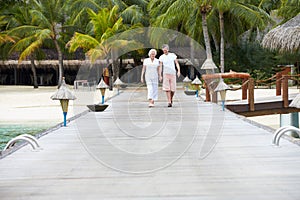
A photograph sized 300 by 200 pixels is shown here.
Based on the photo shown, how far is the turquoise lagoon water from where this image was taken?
36.6 feet

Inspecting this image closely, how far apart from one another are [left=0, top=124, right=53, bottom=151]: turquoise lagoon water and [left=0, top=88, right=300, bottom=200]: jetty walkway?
5574mm

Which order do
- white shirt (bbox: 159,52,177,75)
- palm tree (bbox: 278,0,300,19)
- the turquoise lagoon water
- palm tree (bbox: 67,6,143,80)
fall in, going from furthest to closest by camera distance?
palm tree (bbox: 67,6,143,80) → palm tree (bbox: 278,0,300,19) → the turquoise lagoon water → white shirt (bbox: 159,52,177,75)

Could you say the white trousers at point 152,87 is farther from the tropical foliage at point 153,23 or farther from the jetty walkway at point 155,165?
the tropical foliage at point 153,23

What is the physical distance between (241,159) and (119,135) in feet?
6.35

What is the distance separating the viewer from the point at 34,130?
11625mm

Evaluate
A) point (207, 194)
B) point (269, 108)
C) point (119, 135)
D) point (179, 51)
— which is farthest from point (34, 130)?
point (179, 51)

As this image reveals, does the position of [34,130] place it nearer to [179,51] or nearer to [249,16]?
[249,16]

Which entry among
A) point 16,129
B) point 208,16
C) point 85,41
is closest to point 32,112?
point 16,129

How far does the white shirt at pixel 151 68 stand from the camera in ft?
27.6

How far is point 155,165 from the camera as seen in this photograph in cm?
370

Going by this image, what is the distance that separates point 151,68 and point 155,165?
4.86 meters

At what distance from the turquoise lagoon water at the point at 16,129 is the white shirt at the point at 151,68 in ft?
11.9

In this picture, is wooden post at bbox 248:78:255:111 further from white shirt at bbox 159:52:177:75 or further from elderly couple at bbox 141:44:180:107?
white shirt at bbox 159:52:177:75

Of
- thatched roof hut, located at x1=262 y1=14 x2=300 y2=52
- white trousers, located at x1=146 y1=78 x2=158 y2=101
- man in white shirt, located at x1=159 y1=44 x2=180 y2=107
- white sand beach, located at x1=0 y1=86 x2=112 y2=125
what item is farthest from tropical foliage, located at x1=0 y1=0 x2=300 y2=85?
man in white shirt, located at x1=159 y1=44 x2=180 y2=107
